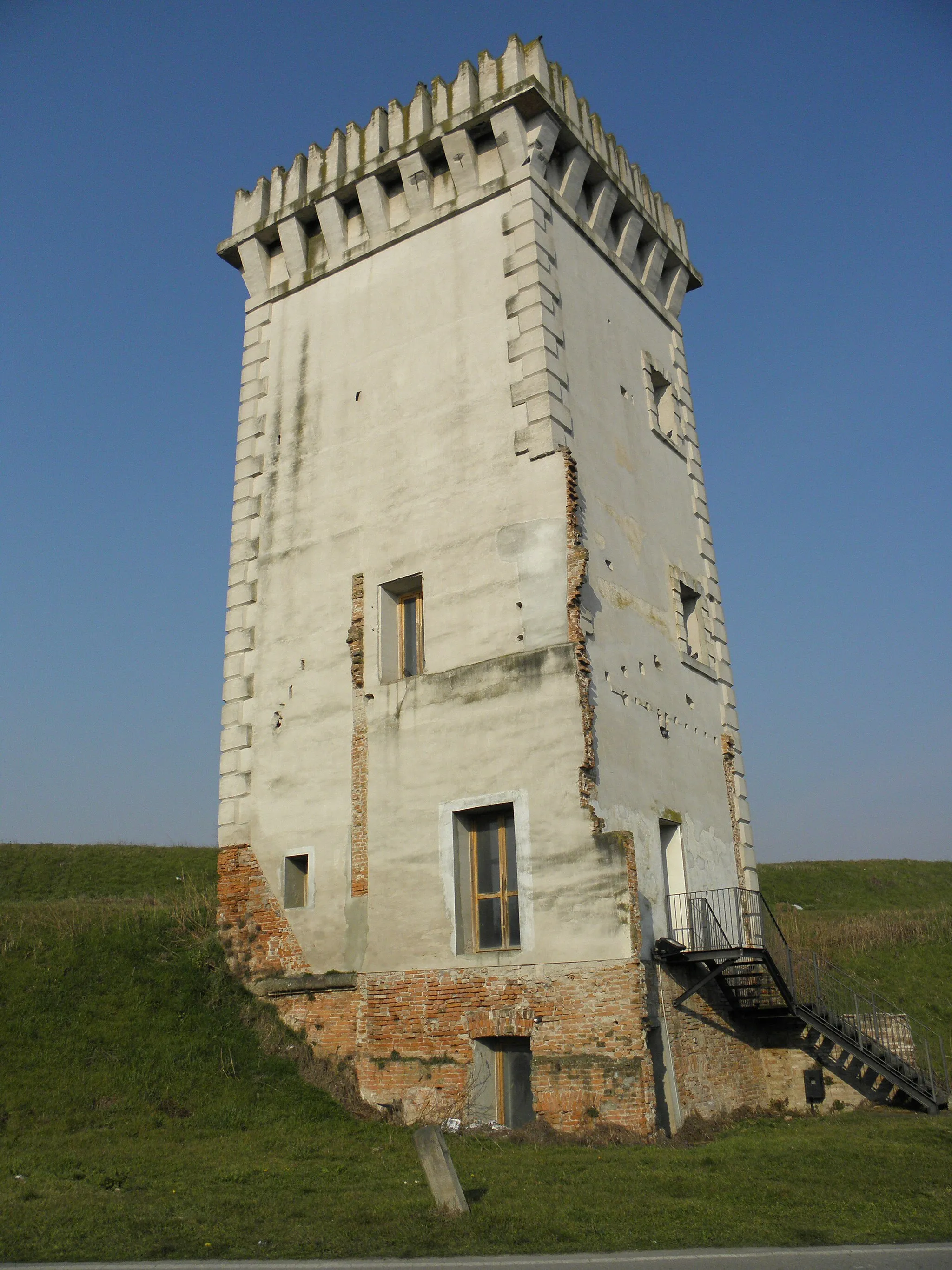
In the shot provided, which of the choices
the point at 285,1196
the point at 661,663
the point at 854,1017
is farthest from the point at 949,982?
the point at 285,1196

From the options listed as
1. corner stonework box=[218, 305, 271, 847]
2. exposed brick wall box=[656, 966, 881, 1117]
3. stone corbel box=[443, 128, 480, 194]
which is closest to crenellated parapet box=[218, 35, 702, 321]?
stone corbel box=[443, 128, 480, 194]

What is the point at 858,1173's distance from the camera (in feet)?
34.1

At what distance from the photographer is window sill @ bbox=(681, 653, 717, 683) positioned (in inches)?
689

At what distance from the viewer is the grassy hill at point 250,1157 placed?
802 cm

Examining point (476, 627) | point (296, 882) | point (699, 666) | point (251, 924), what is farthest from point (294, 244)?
point (251, 924)

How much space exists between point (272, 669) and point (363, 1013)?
6.08 meters

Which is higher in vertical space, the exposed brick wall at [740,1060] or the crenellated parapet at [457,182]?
the crenellated parapet at [457,182]

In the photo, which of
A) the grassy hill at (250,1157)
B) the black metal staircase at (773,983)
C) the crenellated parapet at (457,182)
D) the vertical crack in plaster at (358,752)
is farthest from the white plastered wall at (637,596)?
the vertical crack in plaster at (358,752)

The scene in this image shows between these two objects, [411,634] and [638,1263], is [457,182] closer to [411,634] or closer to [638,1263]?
[411,634]

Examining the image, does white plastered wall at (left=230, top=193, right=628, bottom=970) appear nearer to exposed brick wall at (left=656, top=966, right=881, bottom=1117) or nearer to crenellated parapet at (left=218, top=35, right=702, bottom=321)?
crenellated parapet at (left=218, top=35, right=702, bottom=321)

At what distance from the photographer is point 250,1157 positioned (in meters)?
11.4

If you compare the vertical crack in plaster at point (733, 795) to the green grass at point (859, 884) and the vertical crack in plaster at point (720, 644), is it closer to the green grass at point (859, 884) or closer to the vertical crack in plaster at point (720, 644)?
Answer: the vertical crack in plaster at point (720, 644)

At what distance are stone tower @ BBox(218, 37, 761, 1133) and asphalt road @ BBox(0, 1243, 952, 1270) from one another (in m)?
5.11

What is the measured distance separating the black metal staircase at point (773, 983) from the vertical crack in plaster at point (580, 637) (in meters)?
2.29
